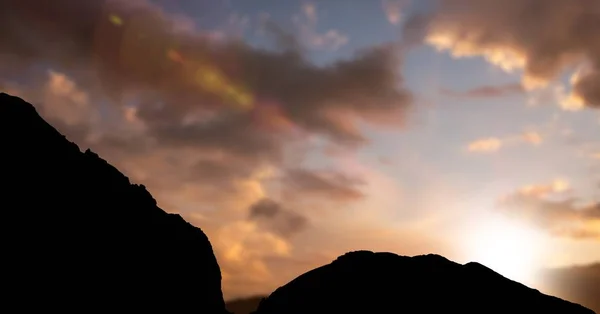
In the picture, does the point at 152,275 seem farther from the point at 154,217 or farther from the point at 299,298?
the point at 299,298

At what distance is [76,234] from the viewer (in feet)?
165

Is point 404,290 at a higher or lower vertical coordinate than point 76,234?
lower

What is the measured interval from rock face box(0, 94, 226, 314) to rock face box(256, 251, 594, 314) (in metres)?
14.1

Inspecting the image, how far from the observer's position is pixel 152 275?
2334 inches

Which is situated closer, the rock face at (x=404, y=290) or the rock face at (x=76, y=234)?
the rock face at (x=76, y=234)

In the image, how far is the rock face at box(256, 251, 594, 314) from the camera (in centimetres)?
5591

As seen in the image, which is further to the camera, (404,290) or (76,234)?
(404,290)

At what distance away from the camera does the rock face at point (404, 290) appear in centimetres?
5591

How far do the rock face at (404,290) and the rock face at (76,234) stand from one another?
14.1 m

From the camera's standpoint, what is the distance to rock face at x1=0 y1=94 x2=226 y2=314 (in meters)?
44.9

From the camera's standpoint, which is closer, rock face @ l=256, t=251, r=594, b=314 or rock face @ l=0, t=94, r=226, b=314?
rock face @ l=0, t=94, r=226, b=314

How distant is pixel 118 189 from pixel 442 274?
39.2m

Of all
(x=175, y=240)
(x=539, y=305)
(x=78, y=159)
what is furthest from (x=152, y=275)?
(x=539, y=305)

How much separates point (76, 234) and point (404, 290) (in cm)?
3604
